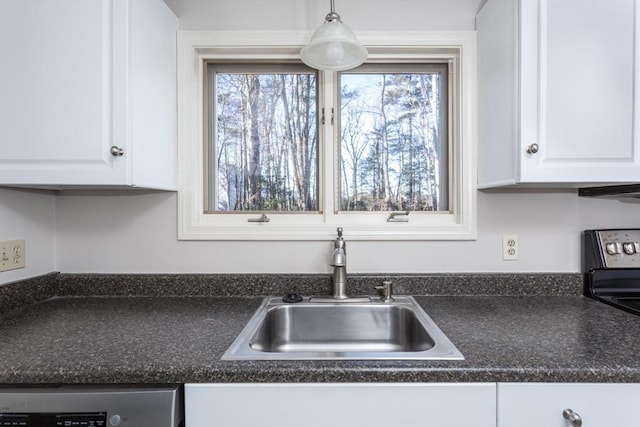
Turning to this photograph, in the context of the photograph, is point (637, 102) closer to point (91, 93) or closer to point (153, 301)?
point (91, 93)

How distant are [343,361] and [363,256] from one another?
673 millimetres

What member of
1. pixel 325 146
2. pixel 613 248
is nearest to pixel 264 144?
pixel 325 146

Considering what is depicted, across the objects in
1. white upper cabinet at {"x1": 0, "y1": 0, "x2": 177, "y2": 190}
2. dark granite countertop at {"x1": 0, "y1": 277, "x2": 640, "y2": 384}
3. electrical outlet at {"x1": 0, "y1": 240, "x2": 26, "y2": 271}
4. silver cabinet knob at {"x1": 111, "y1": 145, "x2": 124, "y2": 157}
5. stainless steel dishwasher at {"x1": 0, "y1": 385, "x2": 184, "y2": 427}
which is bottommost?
stainless steel dishwasher at {"x1": 0, "y1": 385, "x2": 184, "y2": 427}

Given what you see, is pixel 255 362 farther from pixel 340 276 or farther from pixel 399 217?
pixel 399 217

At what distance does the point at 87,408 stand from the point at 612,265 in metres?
1.86

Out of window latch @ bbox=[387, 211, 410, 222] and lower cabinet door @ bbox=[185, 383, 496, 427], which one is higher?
window latch @ bbox=[387, 211, 410, 222]

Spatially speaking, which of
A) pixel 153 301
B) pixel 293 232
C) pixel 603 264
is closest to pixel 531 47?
pixel 603 264

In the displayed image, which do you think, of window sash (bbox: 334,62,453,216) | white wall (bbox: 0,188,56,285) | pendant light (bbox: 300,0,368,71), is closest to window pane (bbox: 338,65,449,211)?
window sash (bbox: 334,62,453,216)

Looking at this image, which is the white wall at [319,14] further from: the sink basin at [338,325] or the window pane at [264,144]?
the sink basin at [338,325]

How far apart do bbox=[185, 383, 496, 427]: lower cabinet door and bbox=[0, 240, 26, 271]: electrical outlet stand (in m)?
0.97

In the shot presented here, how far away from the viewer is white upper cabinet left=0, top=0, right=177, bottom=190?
103 centimetres

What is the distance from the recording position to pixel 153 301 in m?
1.31

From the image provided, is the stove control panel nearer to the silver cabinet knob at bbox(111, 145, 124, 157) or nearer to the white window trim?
the white window trim

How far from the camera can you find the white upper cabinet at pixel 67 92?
103 cm
